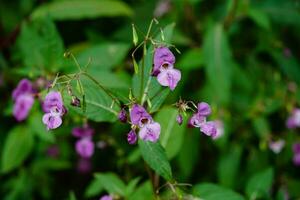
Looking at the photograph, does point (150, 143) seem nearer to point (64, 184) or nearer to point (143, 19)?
point (64, 184)

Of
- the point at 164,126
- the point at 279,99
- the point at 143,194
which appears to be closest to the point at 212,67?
the point at 279,99

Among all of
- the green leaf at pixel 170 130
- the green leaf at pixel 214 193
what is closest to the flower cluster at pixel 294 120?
the green leaf at pixel 170 130

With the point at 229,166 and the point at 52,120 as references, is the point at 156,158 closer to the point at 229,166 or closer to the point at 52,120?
the point at 52,120

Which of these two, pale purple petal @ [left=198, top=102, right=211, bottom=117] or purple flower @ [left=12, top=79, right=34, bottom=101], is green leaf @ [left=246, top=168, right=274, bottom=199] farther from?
purple flower @ [left=12, top=79, right=34, bottom=101]

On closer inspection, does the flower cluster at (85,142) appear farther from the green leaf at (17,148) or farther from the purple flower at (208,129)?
the purple flower at (208,129)

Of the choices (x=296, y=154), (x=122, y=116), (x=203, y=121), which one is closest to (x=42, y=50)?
(x=122, y=116)

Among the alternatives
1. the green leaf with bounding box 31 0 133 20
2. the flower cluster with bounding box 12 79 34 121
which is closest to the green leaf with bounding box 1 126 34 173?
the flower cluster with bounding box 12 79 34 121
